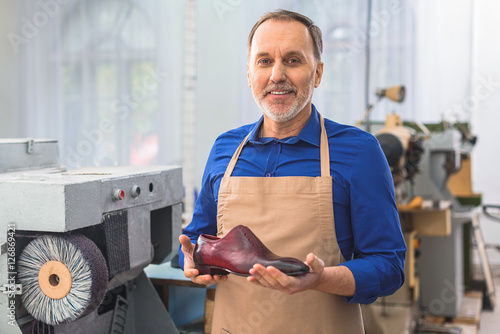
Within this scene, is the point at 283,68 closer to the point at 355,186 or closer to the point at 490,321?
the point at 355,186

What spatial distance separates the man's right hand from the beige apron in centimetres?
9

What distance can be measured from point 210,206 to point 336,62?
349cm

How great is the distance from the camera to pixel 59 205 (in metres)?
1.16

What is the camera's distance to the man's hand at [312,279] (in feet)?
3.09

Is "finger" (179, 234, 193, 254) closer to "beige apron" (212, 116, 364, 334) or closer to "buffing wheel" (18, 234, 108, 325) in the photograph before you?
"beige apron" (212, 116, 364, 334)

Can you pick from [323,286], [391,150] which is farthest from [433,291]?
[323,286]

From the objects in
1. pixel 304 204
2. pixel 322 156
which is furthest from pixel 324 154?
pixel 304 204

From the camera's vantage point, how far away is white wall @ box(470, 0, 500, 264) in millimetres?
5066

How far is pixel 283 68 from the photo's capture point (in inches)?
45.4

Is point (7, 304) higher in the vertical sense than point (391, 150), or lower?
lower

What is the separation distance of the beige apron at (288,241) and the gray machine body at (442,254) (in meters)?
2.64

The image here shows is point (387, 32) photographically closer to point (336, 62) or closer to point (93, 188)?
point (336, 62)

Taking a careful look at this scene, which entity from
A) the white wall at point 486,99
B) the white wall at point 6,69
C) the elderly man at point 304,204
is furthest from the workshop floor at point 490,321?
the white wall at point 6,69

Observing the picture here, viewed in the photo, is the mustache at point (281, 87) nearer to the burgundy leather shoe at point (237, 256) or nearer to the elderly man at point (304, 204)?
the elderly man at point (304, 204)
